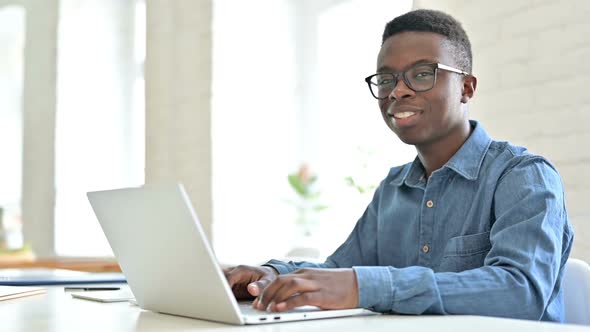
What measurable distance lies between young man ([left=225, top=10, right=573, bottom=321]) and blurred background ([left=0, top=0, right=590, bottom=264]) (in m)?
0.74

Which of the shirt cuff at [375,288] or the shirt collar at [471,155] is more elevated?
the shirt collar at [471,155]

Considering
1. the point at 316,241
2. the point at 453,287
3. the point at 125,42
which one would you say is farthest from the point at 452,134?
the point at 125,42

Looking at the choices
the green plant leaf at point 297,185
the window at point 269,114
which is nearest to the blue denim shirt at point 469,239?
the green plant leaf at point 297,185

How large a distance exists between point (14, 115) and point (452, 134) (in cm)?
486

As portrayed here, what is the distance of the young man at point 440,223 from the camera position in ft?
3.51

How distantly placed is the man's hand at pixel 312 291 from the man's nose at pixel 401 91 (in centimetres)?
50

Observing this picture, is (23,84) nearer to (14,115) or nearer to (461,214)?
(14,115)

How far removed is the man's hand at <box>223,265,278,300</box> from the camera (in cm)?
129

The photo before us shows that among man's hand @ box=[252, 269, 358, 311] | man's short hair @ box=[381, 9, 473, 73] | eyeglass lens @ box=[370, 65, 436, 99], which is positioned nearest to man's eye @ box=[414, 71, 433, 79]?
eyeglass lens @ box=[370, 65, 436, 99]

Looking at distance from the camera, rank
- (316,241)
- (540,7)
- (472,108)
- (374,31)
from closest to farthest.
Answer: (540,7), (472,108), (374,31), (316,241)

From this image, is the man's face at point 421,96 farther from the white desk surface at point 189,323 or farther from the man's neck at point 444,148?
the white desk surface at point 189,323

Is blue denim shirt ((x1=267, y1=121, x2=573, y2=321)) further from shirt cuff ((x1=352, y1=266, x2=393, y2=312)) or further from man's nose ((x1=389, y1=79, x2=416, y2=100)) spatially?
man's nose ((x1=389, y1=79, x2=416, y2=100))

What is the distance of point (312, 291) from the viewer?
39.7 inches

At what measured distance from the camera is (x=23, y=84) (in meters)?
5.54
